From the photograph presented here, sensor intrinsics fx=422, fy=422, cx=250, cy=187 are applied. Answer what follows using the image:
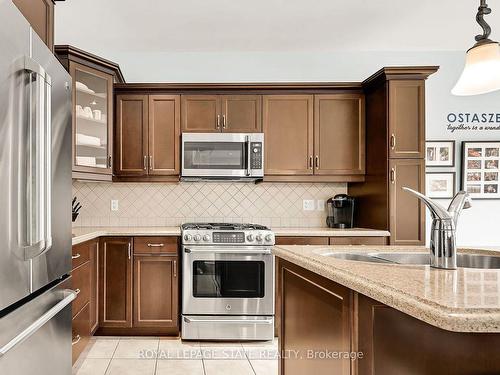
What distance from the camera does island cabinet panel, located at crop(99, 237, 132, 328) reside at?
3.42m

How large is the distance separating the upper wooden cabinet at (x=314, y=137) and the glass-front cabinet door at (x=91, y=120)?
4.53 ft

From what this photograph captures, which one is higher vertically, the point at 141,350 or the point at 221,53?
the point at 221,53

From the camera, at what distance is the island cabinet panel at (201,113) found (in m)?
3.81

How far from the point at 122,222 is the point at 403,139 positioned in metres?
2.66

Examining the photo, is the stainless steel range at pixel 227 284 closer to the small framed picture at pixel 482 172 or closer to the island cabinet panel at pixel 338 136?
the island cabinet panel at pixel 338 136

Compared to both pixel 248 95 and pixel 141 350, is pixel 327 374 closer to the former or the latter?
pixel 141 350

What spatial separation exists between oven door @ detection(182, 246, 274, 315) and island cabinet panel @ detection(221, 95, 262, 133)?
1112mm

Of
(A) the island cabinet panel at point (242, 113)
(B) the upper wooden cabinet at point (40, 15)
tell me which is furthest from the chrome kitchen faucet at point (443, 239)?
(A) the island cabinet panel at point (242, 113)

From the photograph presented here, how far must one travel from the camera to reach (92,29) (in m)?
3.66

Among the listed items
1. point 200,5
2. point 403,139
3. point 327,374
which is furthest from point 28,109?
point 403,139

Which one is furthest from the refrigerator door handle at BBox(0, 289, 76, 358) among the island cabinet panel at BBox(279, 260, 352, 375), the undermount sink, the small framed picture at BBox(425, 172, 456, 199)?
the small framed picture at BBox(425, 172, 456, 199)

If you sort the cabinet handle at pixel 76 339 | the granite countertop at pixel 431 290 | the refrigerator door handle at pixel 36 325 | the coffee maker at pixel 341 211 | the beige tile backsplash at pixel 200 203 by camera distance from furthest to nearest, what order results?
the beige tile backsplash at pixel 200 203 → the coffee maker at pixel 341 211 → the cabinet handle at pixel 76 339 → the refrigerator door handle at pixel 36 325 → the granite countertop at pixel 431 290

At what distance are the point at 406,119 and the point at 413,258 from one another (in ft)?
6.59

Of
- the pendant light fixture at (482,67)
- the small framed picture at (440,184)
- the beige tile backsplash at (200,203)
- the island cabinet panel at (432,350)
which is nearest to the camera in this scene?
the island cabinet panel at (432,350)
